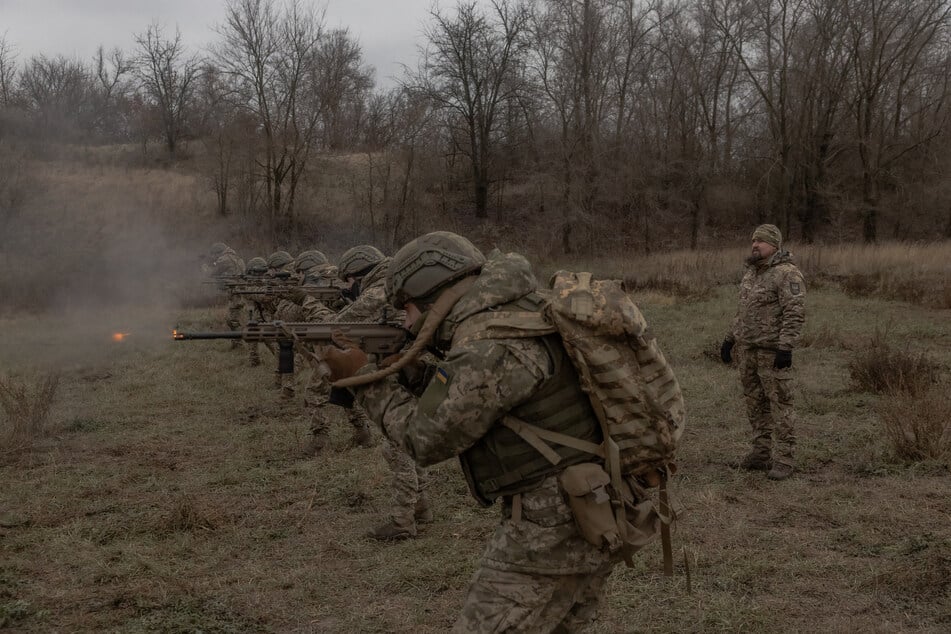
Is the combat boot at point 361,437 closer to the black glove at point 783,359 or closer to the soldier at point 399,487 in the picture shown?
the soldier at point 399,487

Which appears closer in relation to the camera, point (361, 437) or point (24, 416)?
point (24, 416)

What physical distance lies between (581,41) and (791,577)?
93.5 feet

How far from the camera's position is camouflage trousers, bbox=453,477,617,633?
270cm

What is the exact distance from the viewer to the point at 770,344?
6.93m

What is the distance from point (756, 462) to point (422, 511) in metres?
3.25

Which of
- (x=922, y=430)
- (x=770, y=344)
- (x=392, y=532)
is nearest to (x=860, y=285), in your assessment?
(x=922, y=430)

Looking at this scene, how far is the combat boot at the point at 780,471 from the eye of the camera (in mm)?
6798

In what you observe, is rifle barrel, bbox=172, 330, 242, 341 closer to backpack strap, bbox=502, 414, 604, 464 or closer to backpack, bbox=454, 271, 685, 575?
backpack, bbox=454, 271, 685, 575

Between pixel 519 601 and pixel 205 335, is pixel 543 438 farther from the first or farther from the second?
pixel 205 335

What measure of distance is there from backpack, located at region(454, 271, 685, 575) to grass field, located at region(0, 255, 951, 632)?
934 mm

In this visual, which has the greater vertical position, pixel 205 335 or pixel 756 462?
pixel 205 335

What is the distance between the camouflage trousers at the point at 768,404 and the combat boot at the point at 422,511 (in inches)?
126

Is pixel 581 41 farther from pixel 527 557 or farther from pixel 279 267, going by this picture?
pixel 527 557

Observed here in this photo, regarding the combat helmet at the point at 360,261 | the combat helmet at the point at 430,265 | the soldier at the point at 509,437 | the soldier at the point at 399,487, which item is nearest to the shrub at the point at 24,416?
the combat helmet at the point at 360,261
